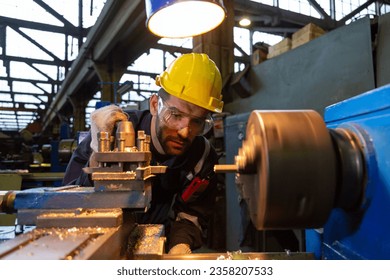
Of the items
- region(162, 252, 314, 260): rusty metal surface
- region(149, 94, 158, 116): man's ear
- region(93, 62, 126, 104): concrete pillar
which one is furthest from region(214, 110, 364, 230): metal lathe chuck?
region(93, 62, 126, 104): concrete pillar

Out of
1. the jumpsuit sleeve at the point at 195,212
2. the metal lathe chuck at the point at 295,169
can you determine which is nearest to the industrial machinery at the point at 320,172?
the metal lathe chuck at the point at 295,169

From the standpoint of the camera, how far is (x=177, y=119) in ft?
4.22

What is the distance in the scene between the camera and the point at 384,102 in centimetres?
46

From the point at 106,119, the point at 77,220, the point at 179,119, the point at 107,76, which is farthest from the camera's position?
the point at 107,76

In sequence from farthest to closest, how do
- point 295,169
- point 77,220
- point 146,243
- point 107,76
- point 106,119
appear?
1. point 107,76
2. point 106,119
3. point 146,243
4. point 77,220
5. point 295,169

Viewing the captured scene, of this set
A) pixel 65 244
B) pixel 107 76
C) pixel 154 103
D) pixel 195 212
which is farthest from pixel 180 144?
pixel 107 76

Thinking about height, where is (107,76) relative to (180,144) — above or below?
above

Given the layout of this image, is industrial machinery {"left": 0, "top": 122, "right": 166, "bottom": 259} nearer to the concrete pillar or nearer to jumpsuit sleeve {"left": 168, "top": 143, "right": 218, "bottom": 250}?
jumpsuit sleeve {"left": 168, "top": 143, "right": 218, "bottom": 250}

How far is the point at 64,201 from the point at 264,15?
5248 millimetres

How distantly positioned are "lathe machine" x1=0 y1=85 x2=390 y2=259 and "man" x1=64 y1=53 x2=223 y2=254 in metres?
0.54

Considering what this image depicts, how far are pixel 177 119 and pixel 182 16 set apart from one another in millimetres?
478

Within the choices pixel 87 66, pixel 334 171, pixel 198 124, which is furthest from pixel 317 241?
pixel 87 66

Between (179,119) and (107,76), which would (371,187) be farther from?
(107,76)
